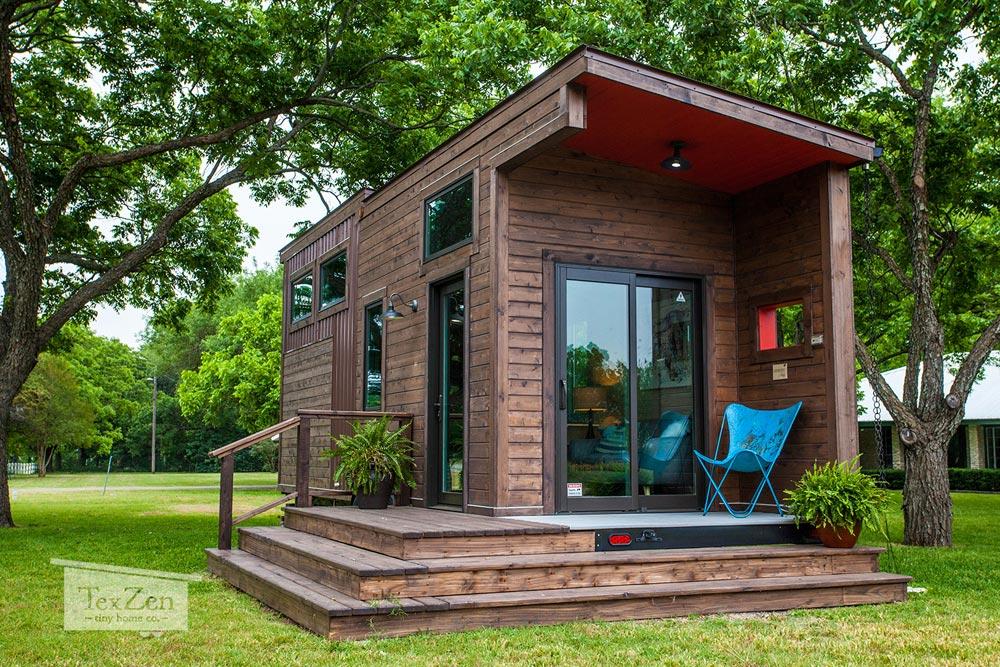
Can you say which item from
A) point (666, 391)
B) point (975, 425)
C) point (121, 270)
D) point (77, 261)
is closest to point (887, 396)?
point (666, 391)

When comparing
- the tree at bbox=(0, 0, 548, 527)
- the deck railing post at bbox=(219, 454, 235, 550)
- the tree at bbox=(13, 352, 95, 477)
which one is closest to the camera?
the deck railing post at bbox=(219, 454, 235, 550)

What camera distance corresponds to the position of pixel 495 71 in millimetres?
11547

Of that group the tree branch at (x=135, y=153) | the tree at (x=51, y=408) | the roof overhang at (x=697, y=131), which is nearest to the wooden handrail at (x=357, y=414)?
the roof overhang at (x=697, y=131)

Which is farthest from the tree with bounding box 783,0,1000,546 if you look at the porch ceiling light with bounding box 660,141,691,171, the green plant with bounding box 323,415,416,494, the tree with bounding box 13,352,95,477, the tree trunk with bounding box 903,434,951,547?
the tree with bounding box 13,352,95,477

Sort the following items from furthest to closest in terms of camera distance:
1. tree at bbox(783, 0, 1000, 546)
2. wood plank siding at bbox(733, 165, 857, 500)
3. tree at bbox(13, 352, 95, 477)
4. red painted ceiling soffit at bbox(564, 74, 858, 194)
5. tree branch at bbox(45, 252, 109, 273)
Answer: tree at bbox(13, 352, 95, 477) → tree branch at bbox(45, 252, 109, 273) → tree at bbox(783, 0, 1000, 546) → wood plank siding at bbox(733, 165, 857, 500) → red painted ceiling soffit at bbox(564, 74, 858, 194)

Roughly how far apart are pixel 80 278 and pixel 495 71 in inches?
309

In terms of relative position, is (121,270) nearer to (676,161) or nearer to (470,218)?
(470,218)

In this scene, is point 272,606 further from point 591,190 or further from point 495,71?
point 495,71

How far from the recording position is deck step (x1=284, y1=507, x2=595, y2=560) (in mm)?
5199

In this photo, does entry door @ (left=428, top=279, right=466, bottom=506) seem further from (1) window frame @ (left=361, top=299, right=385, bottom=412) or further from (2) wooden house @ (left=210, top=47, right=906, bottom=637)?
(1) window frame @ (left=361, top=299, right=385, bottom=412)

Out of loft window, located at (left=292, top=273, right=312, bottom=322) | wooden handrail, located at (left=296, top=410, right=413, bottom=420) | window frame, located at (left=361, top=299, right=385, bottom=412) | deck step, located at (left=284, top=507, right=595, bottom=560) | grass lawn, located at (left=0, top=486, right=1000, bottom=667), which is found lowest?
grass lawn, located at (left=0, top=486, right=1000, bottom=667)

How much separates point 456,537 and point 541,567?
0.51 metres

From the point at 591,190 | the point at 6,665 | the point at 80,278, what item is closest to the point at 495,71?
the point at 591,190

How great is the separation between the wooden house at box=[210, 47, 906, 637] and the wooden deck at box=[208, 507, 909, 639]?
0.07 feet
